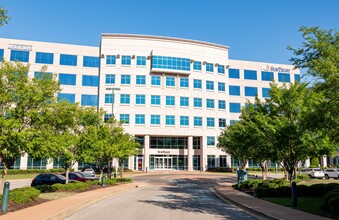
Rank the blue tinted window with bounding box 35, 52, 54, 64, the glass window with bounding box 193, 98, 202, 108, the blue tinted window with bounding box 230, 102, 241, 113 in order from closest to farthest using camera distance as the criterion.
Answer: the blue tinted window with bounding box 35, 52, 54, 64 < the glass window with bounding box 193, 98, 202, 108 < the blue tinted window with bounding box 230, 102, 241, 113

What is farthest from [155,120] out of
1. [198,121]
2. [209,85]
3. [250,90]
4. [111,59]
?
[250,90]

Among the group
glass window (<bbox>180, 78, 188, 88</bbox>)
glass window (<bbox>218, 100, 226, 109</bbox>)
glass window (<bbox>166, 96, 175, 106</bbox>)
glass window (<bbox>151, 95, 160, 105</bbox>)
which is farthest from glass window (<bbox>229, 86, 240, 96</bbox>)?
glass window (<bbox>151, 95, 160, 105</bbox>)

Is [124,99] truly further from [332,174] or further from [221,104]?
[332,174]

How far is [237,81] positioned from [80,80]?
107ft

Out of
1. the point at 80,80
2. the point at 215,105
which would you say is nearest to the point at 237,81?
the point at 215,105

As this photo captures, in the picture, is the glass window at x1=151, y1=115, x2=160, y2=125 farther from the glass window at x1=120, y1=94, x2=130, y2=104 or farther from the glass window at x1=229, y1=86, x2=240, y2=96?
the glass window at x1=229, y1=86, x2=240, y2=96

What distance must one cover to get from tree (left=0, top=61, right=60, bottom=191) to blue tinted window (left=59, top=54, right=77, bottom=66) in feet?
142

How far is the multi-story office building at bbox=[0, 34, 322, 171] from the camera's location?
185 ft

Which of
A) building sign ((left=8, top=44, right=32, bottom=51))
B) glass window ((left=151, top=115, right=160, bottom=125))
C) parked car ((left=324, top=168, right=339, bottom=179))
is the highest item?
building sign ((left=8, top=44, right=32, bottom=51))

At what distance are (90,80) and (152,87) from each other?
1187 cm

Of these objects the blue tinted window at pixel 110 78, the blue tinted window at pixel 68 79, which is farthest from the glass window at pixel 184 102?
the blue tinted window at pixel 68 79

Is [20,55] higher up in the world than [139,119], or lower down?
higher up

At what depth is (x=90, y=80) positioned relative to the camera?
5794 centimetres

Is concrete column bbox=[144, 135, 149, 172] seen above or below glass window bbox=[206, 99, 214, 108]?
below
